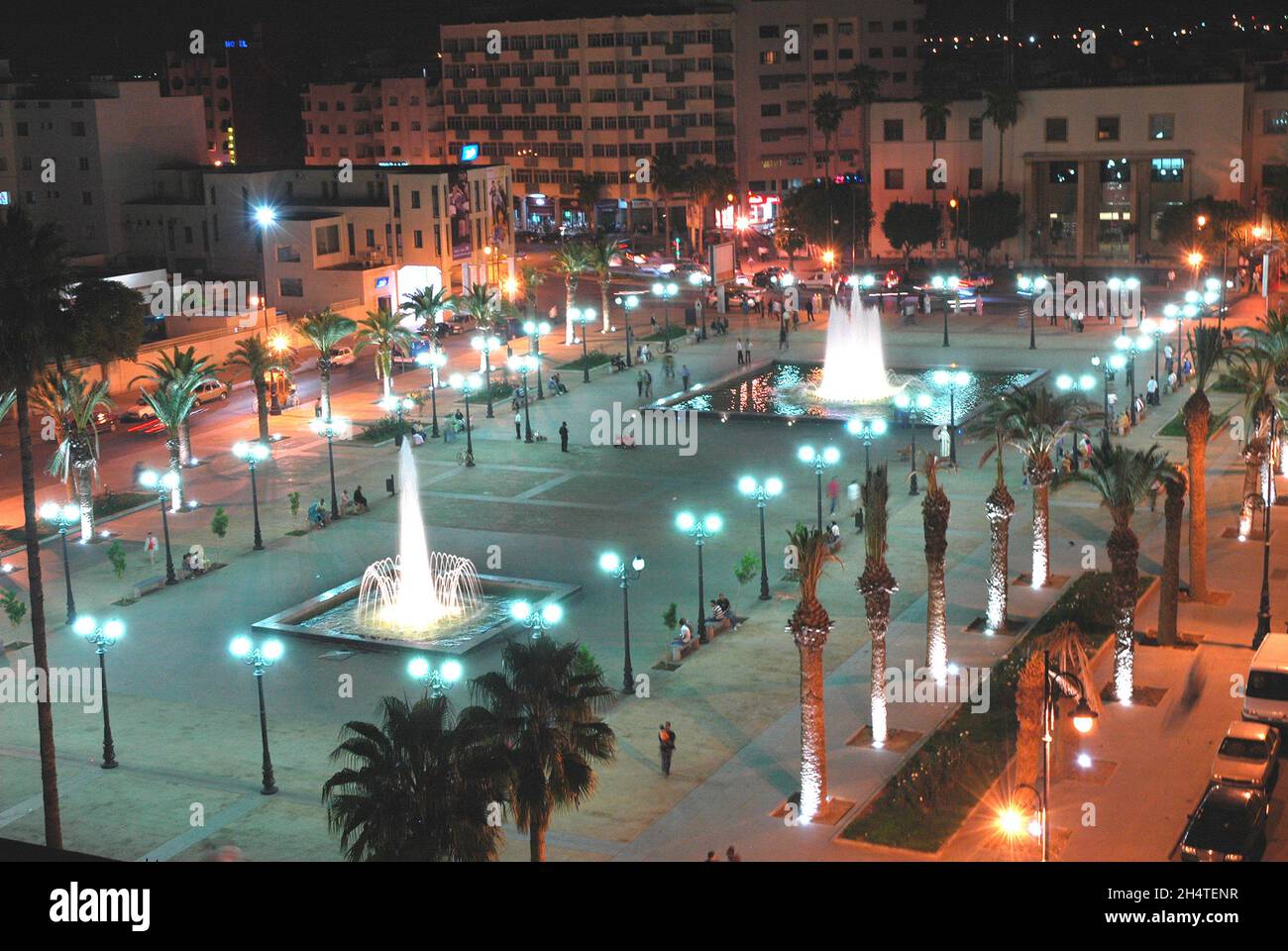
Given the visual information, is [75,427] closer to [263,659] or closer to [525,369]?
[263,659]

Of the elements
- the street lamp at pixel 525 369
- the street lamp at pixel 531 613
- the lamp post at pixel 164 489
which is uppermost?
the street lamp at pixel 525 369

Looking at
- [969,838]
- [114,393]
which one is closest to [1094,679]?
[969,838]

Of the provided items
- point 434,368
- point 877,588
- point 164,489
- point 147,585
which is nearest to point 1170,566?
point 877,588

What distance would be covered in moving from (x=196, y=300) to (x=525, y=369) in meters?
30.8

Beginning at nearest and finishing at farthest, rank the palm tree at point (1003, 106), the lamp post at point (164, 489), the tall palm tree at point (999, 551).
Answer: the tall palm tree at point (999, 551), the lamp post at point (164, 489), the palm tree at point (1003, 106)

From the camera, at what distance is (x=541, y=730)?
25703 mm

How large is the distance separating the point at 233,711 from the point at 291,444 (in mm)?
30996

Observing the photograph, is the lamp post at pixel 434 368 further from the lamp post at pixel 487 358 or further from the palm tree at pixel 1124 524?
the palm tree at pixel 1124 524

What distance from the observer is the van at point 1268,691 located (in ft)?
109

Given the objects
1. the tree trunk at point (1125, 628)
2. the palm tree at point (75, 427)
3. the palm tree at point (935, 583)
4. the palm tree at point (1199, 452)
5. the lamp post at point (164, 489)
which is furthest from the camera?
the palm tree at point (75, 427)

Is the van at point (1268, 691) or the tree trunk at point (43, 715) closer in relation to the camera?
the tree trunk at point (43, 715)

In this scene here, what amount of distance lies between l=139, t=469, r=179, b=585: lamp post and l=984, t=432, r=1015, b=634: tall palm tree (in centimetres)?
2227

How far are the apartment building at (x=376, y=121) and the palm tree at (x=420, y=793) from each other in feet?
470

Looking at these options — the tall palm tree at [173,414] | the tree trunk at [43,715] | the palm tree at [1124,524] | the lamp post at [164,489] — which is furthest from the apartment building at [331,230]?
the palm tree at [1124,524]
